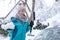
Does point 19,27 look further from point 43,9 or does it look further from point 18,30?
A: point 43,9

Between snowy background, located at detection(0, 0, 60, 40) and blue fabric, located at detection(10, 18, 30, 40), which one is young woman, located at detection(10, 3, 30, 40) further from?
snowy background, located at detection(0, 0, 60, 40)

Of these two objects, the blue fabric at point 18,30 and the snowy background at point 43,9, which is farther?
the snowy background at point 43,9

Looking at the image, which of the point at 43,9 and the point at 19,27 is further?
the point at 43,9

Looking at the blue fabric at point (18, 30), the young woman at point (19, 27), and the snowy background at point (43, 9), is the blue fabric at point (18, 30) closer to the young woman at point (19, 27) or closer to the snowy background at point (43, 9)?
the young woman at point (19, 27)

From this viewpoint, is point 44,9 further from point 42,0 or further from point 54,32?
point 54,32

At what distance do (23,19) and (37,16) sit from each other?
4.51m

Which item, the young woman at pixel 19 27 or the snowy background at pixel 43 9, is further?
the snowy background at pixel 43 9

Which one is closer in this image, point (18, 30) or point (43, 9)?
point (18, 30)

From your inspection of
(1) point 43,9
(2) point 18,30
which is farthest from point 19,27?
(1) point 43,9

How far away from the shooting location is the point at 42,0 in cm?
721

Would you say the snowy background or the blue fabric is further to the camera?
the snowy background

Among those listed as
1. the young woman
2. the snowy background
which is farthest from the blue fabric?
the snowy background

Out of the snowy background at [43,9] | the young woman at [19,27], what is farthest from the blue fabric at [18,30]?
the snowy background at [43,9]

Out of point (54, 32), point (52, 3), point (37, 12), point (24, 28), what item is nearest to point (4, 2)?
point (37, 12)
